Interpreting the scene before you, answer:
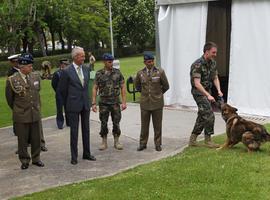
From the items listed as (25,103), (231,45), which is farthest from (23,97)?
(231,45)

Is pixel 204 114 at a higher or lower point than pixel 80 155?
higher

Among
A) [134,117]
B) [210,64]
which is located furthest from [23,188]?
[134,117]

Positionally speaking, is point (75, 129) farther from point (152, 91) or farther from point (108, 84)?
point (152, 91)

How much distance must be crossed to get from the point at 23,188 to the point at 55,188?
507 mm

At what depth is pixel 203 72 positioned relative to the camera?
8.60 metres

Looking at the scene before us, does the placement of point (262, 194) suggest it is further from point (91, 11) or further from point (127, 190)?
point (91, 11)

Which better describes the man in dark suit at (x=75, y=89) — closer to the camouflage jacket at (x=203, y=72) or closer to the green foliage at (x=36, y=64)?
the camouflage jacket at (x=203, y=72)

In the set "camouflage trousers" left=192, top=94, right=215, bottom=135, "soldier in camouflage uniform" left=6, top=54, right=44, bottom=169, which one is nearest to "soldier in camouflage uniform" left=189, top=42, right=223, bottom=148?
"camouflage trousers" left=192, top=94, right=215, bottom=135

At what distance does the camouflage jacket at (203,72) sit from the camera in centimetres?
853

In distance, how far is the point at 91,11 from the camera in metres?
52.5

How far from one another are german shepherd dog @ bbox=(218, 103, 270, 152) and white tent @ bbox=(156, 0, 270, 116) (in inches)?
160

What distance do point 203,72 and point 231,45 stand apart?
431 cm

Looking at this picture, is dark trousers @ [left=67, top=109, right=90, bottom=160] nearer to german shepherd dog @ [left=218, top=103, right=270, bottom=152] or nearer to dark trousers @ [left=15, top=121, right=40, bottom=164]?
dark trousers @ [left=15, top=121, right=40, bottom=164]

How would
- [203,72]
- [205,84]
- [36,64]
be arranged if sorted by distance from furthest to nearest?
[36,64], [205,84], [203,72]
